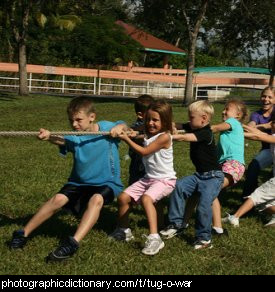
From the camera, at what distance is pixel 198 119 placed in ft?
18.3

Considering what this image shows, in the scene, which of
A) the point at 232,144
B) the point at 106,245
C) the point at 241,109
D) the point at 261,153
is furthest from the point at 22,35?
the point at 106,245

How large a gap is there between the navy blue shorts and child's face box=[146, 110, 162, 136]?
69 centimetres

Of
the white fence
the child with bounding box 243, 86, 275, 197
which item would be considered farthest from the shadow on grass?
the child with bounding box 243, 86, 275, 197

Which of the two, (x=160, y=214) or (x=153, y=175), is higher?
(x=153, y=175)

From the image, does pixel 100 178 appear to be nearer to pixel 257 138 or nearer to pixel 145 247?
pixel 145 247

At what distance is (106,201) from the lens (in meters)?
5.38

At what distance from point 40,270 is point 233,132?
2764 mm

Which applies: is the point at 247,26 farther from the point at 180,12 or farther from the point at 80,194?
the point at 80,194

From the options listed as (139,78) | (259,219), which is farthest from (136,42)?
(259,219)

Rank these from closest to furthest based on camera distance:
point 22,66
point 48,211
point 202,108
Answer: point 48,211 → point 202,108 → point 22,66

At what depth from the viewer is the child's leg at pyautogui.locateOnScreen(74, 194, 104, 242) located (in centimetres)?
510

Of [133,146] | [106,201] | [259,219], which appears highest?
[133,146]

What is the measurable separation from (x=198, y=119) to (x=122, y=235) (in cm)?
136

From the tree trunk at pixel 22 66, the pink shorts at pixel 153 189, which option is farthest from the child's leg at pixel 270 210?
the tree trunk at pixel 22 66
